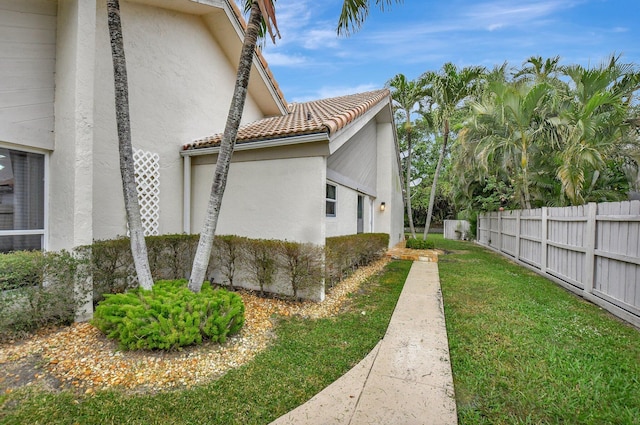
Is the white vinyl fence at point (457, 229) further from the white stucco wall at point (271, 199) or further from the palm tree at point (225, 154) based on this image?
the palm tree at point (225, 154)

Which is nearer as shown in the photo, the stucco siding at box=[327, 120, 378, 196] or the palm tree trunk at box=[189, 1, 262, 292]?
the palm tree trunk at box=[189, 1, 262, 292]

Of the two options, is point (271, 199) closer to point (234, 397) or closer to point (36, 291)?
point (36, 291)

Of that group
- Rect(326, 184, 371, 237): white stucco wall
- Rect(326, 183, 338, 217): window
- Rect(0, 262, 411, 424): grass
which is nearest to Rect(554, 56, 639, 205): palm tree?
Rect(326, 184, 371, 237): white stucco wall

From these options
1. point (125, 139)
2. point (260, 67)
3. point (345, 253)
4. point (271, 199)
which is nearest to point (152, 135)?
point (125, 139)

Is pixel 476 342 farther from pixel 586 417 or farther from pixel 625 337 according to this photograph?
pixel 625 337

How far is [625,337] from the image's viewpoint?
4504mm

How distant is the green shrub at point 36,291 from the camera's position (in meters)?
4.05

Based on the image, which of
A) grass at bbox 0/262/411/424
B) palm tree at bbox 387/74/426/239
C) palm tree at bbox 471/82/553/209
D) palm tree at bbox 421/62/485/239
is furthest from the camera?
palm tree at bbox 387/74/426/239

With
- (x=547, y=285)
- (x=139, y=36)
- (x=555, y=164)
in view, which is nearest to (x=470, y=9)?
(x=555, y=164)

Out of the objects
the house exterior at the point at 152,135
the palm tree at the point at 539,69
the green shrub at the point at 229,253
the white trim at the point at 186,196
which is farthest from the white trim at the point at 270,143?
the palm tree at the point at 539,69

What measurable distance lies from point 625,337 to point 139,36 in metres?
11.4

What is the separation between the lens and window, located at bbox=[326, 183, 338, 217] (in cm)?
855

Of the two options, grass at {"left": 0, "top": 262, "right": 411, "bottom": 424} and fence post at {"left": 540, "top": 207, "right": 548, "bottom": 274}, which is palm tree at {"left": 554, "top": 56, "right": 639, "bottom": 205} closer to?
fence post at {"left": 540, "top": 207, "right": 548, "bottom": 274}

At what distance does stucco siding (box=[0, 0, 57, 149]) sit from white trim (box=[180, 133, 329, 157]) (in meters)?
2.80
